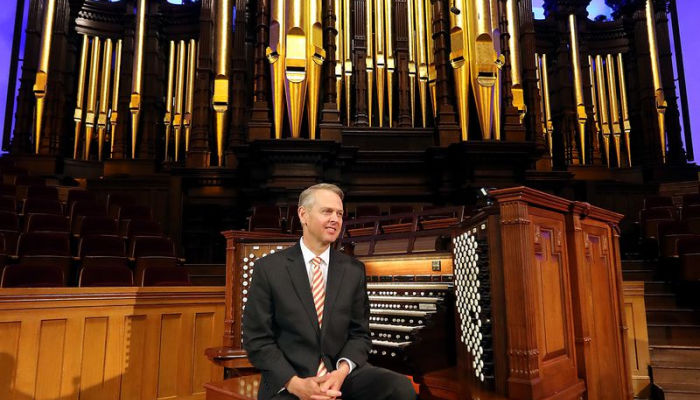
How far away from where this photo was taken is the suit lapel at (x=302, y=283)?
1.76 m

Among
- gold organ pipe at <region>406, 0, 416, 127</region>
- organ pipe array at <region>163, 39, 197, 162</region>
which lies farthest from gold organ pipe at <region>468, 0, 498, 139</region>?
organ pipe array at <region>163, 39, 197, 162</region>

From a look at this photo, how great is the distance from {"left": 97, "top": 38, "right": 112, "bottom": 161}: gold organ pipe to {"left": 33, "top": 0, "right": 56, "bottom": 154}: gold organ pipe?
35.3 inches

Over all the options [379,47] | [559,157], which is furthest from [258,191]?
[559,157]

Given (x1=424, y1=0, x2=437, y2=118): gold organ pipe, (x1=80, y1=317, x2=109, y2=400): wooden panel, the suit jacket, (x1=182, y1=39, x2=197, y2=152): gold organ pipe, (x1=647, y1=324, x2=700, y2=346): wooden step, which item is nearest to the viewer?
the suit jacket

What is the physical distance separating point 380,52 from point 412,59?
0.51 m

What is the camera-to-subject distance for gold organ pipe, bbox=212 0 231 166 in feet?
26.1

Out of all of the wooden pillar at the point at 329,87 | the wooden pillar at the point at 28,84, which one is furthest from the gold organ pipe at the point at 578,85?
the wooden pillar at the point at 28,84

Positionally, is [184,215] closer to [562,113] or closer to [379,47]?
[379,47]

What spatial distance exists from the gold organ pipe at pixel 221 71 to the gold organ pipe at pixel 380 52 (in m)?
2.44

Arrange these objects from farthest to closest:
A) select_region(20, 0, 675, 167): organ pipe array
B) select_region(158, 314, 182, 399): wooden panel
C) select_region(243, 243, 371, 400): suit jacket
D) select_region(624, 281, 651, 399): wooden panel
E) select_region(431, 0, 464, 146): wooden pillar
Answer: select_region(431, 0, 464, 146): wooden pillar < select_region(20, 0, 675, 167): organ pipe array < select_region(624, 281, 651, 399): wooden panel < select_region(158, 314, 182, 399): wooden panel < select_region(243, 243, 371, 400): suit jacket

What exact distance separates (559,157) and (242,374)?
25.6 ft

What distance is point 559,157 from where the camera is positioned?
9.19 m

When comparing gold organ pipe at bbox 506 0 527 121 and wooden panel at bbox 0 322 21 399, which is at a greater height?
gold organ pipe at bbox 506 0 527 121

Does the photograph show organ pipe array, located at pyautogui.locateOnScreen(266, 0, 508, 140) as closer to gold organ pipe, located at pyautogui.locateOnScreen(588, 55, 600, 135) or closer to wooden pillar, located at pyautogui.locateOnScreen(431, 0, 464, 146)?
wooden pillar, located at pyautogui.locateOnScreen(431, 0, 464, 146)
